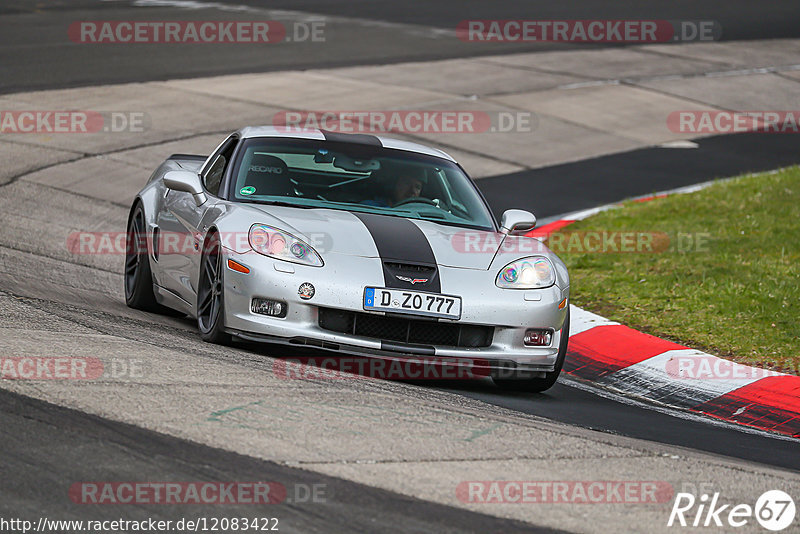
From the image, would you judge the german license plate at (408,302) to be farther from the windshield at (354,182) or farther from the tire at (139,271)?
the tire at (139,271)

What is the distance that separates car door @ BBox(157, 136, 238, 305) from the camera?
24.7ft

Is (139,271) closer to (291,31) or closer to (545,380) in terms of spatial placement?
(545,380)

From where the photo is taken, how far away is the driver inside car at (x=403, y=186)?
25.4 feet

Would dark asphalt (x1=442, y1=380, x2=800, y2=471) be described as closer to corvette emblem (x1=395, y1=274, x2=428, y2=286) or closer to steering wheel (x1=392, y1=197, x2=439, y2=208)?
corvette emblem (x1=395, y1=274, x2=428, y2=286)

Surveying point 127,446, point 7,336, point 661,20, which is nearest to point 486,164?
point 7,336

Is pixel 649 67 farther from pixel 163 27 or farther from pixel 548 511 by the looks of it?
pixel 548 511

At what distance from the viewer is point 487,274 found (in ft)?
22.7

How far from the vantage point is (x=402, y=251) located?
6.85m

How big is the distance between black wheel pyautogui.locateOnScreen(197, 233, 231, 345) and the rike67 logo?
3.02 m

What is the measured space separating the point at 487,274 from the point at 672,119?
12700 millimetres

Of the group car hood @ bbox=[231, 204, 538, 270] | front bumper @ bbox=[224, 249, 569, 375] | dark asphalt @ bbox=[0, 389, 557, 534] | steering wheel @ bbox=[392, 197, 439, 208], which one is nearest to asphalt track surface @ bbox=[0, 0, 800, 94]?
steering wheel @ bbox=[392, 197, 439, 208]

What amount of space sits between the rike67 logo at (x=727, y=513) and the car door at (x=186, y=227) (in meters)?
3.64

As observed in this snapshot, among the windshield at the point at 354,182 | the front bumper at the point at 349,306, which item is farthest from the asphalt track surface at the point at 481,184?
the windshield at the point at 354,182

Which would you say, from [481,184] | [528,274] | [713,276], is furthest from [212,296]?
[481,184]
